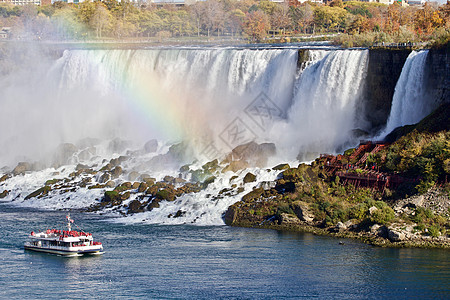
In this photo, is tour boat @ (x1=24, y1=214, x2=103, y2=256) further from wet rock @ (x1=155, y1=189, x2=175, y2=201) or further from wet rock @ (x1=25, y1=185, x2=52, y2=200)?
wet rock @ (x1=25, y1=185, x2=52, y2=200)

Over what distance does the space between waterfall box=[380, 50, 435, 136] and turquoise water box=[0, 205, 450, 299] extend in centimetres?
1251

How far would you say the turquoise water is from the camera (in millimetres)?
29938

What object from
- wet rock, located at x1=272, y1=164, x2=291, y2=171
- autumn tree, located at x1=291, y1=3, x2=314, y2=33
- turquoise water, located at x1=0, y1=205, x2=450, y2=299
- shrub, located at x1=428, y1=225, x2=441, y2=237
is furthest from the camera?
autumn tree, located at x1=291, y1=3, x2=314, y2=33

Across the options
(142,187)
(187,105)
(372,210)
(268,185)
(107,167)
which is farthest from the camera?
(187,105)

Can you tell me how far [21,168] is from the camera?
59125mm

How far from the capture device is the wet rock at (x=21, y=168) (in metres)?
58.8

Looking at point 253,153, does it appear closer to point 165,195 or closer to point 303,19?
point 165,195

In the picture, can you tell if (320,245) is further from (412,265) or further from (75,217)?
(75,217)

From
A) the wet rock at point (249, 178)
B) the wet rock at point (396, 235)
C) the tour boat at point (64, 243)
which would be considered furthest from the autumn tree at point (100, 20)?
the wet rock at point (396, 235)

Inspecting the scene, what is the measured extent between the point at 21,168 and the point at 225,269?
30.8 m

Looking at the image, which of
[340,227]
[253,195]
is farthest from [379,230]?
[253,195]

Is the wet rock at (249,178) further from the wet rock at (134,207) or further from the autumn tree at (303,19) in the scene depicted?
the autumn tree at (303,19)

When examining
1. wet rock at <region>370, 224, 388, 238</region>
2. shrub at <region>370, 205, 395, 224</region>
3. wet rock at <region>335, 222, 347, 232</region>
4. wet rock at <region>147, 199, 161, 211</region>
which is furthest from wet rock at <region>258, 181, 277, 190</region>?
wet rock at <region>370, 224, 388, 238</region>

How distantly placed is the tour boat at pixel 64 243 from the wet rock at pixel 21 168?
2047 centimetres
